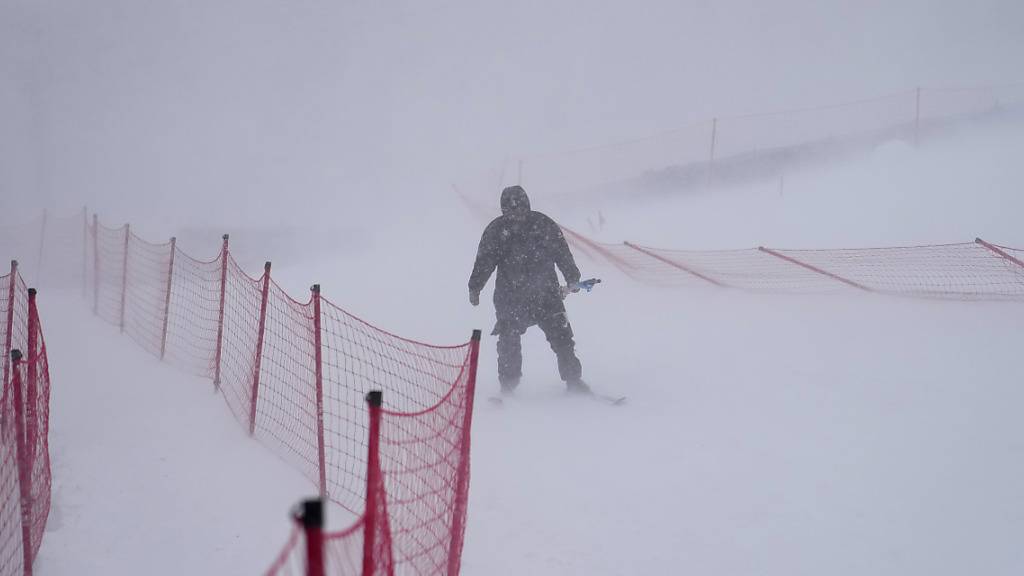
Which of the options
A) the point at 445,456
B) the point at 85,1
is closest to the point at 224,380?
the point at 445,456

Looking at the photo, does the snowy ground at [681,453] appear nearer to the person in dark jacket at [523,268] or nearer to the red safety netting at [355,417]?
the red safety netting at [355,417]

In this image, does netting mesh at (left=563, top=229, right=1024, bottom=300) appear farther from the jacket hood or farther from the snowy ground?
the jacket hood

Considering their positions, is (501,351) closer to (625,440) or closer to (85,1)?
(625,440)

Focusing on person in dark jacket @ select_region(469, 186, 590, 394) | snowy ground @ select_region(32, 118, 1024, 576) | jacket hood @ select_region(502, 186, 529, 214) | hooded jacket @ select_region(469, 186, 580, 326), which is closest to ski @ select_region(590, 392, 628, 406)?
snowy ground @ select_region(32, 118, 1024, 576)

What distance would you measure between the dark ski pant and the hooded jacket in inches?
3.7

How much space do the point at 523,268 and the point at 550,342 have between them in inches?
31.0

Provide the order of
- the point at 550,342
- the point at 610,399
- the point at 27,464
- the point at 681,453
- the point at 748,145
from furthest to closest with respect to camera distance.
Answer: the point at 748,145, the point at 550,342, the point at 610,399, the point at 681,453, the point at 27,464

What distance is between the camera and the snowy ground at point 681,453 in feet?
11.0

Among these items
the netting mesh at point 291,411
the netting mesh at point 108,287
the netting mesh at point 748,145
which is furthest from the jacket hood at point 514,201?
the netting mesh at point 748,145

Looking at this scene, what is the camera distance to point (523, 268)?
556 centimetres

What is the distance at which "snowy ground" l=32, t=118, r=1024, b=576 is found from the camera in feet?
11.0

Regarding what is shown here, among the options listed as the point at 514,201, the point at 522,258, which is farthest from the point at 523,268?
the point at 514,201

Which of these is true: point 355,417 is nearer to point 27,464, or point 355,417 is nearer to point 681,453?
point 27,464

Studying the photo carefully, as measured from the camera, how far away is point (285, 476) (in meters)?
4.22
